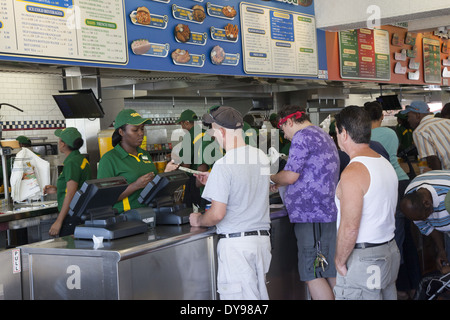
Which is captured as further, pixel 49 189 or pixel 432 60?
pixel 432 60

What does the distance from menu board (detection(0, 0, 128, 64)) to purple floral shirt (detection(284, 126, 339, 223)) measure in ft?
5.13

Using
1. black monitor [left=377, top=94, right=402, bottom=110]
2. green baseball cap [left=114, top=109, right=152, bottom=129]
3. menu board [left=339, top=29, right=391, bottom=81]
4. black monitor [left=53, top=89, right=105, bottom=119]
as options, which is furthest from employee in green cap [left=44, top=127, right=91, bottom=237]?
black monitor [left=377, top=94, right=402, bottom=110]

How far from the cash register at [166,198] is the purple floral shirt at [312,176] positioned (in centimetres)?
72

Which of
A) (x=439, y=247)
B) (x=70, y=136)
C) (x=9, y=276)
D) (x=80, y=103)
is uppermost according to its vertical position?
(x=80, y=103)

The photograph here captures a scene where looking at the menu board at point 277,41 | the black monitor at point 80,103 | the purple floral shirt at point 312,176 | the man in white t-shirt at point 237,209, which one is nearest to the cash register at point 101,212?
the man in white t-shirt at point 237,209

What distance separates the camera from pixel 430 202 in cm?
327

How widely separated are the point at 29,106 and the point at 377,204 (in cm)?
693

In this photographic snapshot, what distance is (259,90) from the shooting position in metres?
6.76

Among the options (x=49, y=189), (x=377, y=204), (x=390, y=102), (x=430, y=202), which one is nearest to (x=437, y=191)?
(x=430, y=202)

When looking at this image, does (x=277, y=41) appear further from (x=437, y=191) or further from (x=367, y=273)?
(x=367, y=273)

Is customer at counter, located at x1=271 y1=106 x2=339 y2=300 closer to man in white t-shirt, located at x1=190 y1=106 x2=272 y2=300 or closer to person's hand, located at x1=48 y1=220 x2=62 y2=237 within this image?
man in white t-shirt, located at x1=190 y1=106 x2=272 y2=300

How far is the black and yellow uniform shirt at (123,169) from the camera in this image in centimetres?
341
